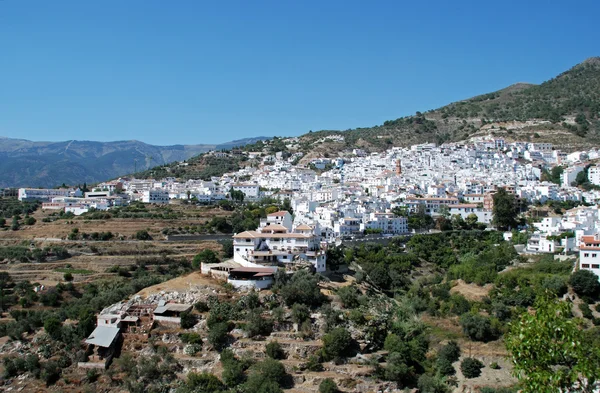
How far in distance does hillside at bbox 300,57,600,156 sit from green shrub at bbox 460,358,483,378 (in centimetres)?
6380

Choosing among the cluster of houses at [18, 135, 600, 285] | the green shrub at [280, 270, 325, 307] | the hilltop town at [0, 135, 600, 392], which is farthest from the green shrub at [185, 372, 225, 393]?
the cluster of houses at [18, 135, 600, 285]

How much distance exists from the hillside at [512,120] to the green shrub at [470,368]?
63799 millimetres

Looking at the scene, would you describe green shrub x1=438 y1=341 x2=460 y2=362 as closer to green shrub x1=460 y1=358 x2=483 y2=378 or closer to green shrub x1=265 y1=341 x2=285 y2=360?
green shrub x1=460 y1=358 x2=483 y2=378

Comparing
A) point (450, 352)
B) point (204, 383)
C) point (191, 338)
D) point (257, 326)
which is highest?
point (257, 326)

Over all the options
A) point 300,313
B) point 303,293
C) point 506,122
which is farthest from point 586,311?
point 506,122

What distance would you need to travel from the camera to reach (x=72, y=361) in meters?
24.3

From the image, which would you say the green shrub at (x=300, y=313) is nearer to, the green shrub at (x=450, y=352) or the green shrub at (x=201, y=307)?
the green shrub at (x=201, y=307)

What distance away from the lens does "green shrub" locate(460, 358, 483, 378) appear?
76.7ft

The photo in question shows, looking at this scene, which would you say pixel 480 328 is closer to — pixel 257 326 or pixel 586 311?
pixel 586 311

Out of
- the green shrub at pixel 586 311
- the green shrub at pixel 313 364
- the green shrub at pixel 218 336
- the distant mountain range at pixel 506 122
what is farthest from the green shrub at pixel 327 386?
the distant mountain range at pixel 506 122

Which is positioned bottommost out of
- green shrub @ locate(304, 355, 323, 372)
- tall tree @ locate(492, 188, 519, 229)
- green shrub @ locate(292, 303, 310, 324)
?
green shrub @ locate(304, 355, 323, 372)

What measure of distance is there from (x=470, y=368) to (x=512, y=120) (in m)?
76.7

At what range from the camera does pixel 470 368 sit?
76.7 feet

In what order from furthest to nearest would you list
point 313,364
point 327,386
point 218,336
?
point 218,336
point 313,364
point 327,386
